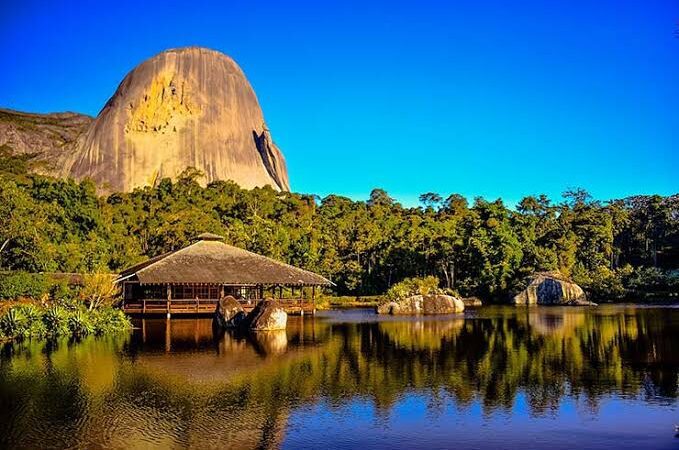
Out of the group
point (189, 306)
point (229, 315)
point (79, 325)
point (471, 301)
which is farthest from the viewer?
point (471, 301)

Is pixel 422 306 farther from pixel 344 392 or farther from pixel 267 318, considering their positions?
pixel 344 392

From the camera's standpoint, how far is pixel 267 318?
80.5 ft

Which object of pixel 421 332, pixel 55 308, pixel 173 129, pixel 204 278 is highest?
pixel 173 129

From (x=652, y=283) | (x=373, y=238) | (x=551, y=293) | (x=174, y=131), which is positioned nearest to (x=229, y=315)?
(x=551, y=293)

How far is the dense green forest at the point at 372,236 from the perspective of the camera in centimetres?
4228

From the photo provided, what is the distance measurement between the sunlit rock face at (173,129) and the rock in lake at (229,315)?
161 ft

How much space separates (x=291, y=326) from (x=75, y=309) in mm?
8692

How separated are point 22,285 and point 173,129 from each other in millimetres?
54650

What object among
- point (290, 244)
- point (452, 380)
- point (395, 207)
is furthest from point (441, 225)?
point (452, 380)

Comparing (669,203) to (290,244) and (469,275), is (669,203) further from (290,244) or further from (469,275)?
(290,244)

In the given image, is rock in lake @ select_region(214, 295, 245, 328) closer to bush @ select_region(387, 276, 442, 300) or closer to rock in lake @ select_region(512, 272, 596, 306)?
bush @ select_region(387, 276, 442, 300)

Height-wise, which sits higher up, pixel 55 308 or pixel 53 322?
pixel 55 308

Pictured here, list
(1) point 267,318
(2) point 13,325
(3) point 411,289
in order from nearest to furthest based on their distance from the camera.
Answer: (2) point 13,325 → (1) point 267,318 → (3) point 411,289

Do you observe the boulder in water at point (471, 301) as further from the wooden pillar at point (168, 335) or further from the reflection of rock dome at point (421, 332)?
the wooden pillar at point (168, 335)
